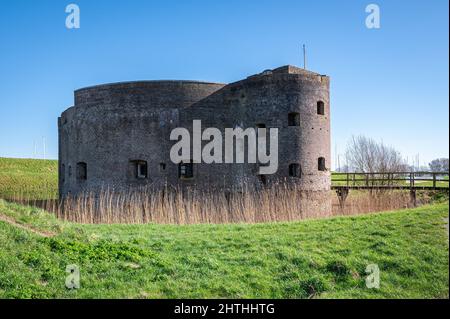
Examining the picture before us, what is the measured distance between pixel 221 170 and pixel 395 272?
1209cm

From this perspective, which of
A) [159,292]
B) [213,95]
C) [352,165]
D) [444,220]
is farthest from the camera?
[352,165]

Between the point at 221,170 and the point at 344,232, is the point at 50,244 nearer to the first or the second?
the point at 344,232

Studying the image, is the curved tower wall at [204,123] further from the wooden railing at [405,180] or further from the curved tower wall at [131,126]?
the wooden railing at [405,180]

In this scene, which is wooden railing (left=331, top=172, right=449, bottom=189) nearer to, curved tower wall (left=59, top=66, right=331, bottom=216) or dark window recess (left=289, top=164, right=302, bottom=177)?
curved tower wall (left=59, top=66, right=331, bottom=216)

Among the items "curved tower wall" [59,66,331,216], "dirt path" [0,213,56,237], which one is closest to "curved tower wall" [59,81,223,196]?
"curved tower wall" [59,66,331,216]

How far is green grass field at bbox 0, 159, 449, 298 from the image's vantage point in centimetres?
561

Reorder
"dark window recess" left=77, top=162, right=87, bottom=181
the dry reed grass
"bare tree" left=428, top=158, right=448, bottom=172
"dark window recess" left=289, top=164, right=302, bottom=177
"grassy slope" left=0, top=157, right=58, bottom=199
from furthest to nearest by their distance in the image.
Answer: "bare tree" left=428, top=158, right=448, bottom=172, "grassy slope" left=0, top=157, right=58, bottom=199, "dark window recess" left=77, top=162, right=87, bottom=181, "dark window recess" left=289, top=164, right=302, bottom=177, the dry reed grass

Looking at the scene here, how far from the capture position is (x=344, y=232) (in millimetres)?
8367

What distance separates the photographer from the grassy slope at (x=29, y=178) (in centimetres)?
2794

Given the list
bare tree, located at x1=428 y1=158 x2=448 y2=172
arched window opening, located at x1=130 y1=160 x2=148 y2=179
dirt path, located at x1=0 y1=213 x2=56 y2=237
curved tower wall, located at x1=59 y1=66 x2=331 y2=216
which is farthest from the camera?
bare tree, located at x1=428 y1=158 x2=448 y2=172

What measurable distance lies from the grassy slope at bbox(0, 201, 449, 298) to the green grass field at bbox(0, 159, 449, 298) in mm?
15

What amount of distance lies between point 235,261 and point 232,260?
9 cm

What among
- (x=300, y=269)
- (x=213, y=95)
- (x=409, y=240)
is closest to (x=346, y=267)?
(x=300, y=269)
